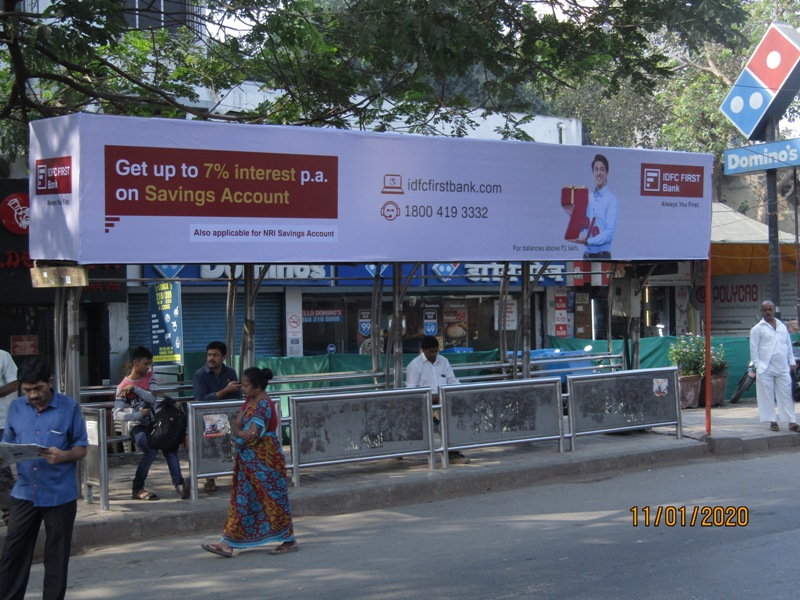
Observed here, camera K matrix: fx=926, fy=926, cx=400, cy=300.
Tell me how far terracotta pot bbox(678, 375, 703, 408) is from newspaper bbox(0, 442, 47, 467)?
1338 centimetres

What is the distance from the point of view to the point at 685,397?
16.8 metres

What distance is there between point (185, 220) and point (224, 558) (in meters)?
3.21

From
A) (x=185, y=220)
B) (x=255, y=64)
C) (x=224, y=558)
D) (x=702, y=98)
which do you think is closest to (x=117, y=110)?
(x=255, y=64)

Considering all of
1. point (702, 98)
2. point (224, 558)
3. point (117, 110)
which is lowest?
point (224, 558)

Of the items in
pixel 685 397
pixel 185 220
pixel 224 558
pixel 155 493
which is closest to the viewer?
pixel 224 558

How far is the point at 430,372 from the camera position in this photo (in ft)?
36.8

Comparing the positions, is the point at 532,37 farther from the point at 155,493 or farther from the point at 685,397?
the point at 155,493

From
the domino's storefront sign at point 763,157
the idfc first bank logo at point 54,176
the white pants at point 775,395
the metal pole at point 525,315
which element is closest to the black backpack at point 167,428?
the idfc first bank logo at point 54,176

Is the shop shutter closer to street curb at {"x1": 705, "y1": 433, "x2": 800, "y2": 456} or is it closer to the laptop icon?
the laptop icon

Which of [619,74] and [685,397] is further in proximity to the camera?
[685,397]

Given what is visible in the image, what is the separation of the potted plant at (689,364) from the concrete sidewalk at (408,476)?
270cm

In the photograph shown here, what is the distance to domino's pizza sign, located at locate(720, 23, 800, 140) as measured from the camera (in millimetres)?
17719

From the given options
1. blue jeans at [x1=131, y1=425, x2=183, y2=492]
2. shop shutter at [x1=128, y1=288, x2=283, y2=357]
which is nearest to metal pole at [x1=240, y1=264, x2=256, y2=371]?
blue jeans at [x1=131, y1=425, x2=183, y2=492]

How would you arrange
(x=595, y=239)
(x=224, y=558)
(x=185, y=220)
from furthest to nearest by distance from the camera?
(x=595, y=239) → (x=185, y=220) → (x=224, y=558)
